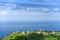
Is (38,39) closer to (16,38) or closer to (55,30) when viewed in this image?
(16,38)

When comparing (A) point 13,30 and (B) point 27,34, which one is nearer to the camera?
(B) point 27,34

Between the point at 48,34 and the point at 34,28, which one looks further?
the point at 34,28

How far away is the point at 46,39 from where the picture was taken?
190 cm

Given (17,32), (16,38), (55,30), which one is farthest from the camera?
(55,30)

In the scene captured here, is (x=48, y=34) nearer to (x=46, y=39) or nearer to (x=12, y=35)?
(x=46, y=39)

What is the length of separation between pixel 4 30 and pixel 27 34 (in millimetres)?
336

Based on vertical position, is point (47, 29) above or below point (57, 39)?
above

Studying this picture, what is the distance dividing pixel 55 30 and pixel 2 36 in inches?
28.0

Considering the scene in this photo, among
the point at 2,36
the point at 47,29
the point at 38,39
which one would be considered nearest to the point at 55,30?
the point at 47,29

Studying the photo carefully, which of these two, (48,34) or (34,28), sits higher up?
(34,28)

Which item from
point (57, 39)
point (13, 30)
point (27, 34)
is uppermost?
point (13, 30)

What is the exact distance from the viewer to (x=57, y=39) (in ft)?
6.40

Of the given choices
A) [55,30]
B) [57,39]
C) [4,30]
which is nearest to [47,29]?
[55,30]

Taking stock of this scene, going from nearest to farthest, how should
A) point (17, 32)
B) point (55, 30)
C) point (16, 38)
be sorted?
point (16, 38), point (17, 32), point (55, 30)
